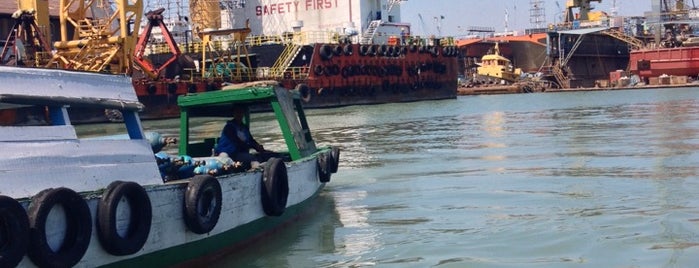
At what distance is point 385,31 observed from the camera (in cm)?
5194

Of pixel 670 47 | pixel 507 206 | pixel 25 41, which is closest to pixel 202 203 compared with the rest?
pixel 507 206

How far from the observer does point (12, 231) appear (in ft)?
16.3

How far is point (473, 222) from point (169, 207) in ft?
12.4

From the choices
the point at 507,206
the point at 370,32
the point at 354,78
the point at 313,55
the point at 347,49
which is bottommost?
the point at 507,206

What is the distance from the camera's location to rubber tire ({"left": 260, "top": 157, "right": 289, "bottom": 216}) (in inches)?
312

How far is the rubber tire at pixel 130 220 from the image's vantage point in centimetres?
561

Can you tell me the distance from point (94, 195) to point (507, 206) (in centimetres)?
549

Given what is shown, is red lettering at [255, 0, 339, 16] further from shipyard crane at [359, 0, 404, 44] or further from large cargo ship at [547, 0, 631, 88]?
large cargo ship at [547, 0, 631, 88]

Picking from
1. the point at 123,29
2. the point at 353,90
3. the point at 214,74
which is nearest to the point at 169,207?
the point at 123,29

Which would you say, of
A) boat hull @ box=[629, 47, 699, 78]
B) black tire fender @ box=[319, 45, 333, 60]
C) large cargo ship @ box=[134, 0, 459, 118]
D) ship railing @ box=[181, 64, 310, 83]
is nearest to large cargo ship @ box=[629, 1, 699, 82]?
boat hull @ box=[629, 47, 699, 78]

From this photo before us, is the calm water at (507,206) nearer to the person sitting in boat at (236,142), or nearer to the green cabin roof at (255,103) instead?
the green cabin roof at (255,103)

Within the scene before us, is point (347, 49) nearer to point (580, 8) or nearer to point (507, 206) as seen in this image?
point (507, 206)

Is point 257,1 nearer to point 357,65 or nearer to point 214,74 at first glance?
point 357,65

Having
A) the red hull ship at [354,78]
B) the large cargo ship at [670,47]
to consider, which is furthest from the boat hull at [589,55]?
the red hull ship at [354,78]
